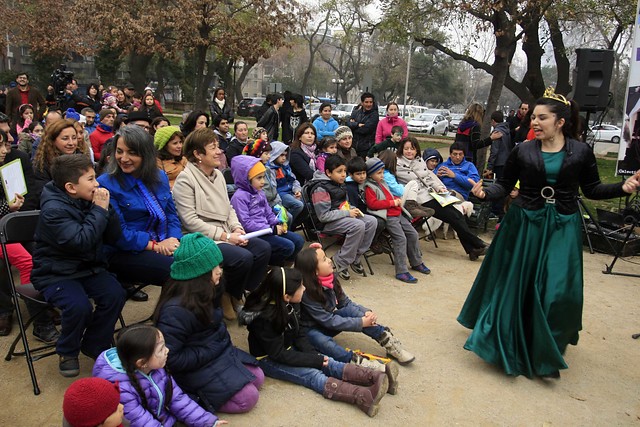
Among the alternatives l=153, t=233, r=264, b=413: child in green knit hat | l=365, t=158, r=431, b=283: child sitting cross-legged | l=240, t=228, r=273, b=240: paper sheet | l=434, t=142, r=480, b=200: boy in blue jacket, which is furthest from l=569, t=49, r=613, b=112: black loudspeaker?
l=153, t=233, r=264, b=413: child in green knit hat

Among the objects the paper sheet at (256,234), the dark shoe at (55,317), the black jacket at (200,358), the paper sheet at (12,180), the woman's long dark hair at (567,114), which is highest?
the woman's long dark hair at (567,114)

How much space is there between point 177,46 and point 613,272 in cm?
1381

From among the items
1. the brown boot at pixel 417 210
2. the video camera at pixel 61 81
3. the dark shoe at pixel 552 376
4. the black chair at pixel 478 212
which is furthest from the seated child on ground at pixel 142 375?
the video camera at pixel 61 81

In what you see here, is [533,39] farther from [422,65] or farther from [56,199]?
[422,65]

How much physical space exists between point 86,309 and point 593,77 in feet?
28.2

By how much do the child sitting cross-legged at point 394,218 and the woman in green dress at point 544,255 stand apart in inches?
80.3

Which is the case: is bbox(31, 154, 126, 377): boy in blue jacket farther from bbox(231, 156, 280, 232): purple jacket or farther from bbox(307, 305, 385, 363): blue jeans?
bbox(231, 156, 280, 232): purple jacket

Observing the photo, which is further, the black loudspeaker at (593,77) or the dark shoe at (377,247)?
the black loudspeaker at (593,77)

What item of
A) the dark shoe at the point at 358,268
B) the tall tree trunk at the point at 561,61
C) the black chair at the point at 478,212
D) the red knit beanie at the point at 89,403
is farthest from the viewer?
the tall tree trunk at the point at 561,61

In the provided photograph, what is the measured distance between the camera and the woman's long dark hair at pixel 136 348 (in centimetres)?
274

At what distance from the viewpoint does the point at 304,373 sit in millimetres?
3633

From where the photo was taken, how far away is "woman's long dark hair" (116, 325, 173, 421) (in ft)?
9.00

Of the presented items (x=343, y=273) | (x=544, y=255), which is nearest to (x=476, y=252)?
(x=343, y=273)

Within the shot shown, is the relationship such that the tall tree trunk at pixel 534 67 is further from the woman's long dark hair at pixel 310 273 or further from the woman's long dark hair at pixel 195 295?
the woman's long dark hair at pixel 195 295
